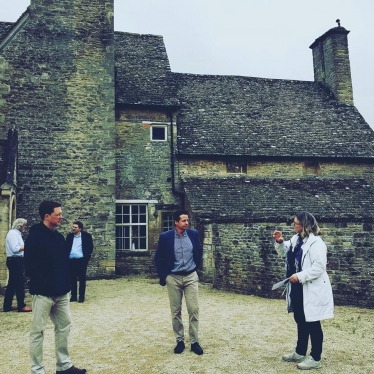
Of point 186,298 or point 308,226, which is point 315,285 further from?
point 186,298

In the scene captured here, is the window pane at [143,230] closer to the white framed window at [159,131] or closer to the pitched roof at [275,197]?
the pitched roof at [275,197]

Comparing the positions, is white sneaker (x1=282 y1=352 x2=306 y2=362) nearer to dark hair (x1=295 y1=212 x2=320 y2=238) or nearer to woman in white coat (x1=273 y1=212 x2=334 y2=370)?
woman in white coat (x1=273 y1=212 x2=334 y2=370)

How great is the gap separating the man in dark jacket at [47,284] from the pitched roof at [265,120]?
11.6m

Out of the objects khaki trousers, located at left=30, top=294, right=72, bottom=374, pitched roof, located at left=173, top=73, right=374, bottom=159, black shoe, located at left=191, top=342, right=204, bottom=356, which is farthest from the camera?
pitched roof, located at left=173, top=73, right=374, bottom=159

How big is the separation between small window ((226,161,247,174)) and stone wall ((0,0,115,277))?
17.3 feet

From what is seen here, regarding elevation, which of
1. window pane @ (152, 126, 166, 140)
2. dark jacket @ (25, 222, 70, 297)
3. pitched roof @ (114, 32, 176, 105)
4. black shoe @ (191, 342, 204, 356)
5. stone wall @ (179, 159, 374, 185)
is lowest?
black shoe @ (191, 342, 204, 356)

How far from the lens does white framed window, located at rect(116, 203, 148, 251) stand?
1545 cm

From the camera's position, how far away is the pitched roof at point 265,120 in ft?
56.0

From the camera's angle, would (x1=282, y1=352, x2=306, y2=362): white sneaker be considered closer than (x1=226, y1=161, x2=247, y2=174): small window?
Yes

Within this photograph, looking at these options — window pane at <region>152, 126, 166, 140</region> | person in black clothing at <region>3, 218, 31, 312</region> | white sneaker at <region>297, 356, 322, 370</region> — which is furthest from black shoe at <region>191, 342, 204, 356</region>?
window pane at <region>152, 126, 166, 140</region>

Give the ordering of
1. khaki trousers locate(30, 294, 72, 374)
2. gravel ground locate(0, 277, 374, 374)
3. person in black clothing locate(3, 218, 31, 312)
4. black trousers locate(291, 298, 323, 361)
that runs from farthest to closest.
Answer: person in black clothing locate(3, 218, 31, 312) < gravel ground locate(0, 277, 374, 374) < black trousers locate(291, 298, 323, 361) < khaki trousers locate(30, 294, 72, 374)

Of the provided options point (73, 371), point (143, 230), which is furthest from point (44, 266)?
point (143, 230)

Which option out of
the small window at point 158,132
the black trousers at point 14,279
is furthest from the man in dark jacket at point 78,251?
the small window at point 158,132

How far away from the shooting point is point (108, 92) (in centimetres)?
1477
